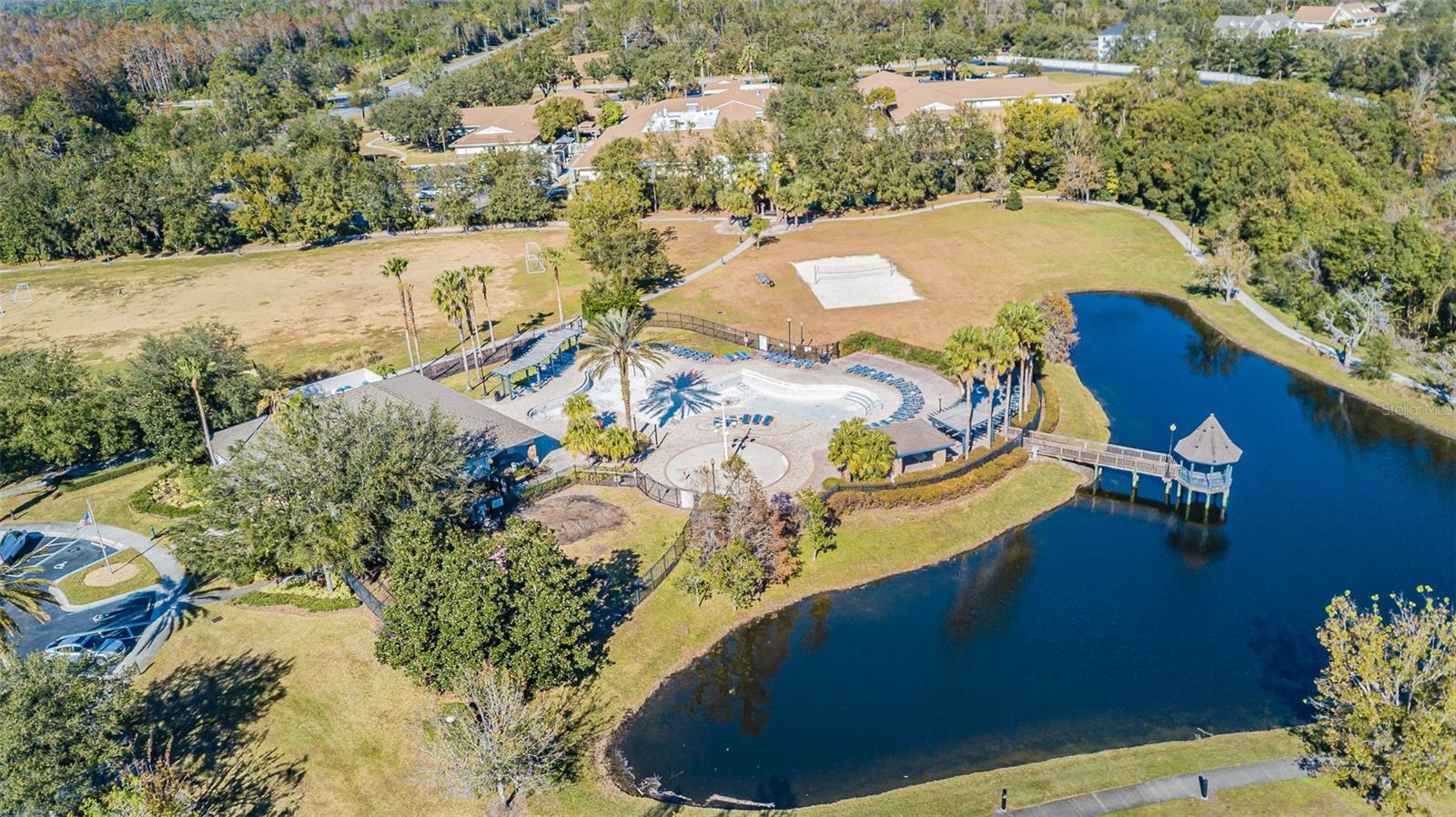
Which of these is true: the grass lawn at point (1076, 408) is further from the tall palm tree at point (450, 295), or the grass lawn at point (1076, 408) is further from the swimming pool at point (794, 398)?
the tall palm tree at point (450, 295)

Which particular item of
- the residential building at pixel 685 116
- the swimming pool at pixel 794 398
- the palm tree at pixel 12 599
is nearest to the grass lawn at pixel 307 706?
the palm tree at pixel 12 599

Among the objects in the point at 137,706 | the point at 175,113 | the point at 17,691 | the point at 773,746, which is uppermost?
the point at 175,113

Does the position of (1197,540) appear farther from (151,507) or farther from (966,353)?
(151,507)

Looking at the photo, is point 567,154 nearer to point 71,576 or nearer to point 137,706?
point 71,576

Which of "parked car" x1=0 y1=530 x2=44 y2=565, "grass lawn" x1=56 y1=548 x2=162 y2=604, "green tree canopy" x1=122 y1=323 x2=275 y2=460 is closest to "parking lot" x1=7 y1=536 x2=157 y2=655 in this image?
"grass lawn" x1=56 y1=548 x2=162 y2=604

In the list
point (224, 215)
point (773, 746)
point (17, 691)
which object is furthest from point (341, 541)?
point (224, 215)

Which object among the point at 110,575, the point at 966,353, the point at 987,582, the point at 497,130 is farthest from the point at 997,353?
the point at 497,130

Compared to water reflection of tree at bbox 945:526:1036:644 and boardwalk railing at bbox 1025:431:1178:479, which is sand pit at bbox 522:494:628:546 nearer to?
water reflection of tree at bbox 945:526:1036:644
